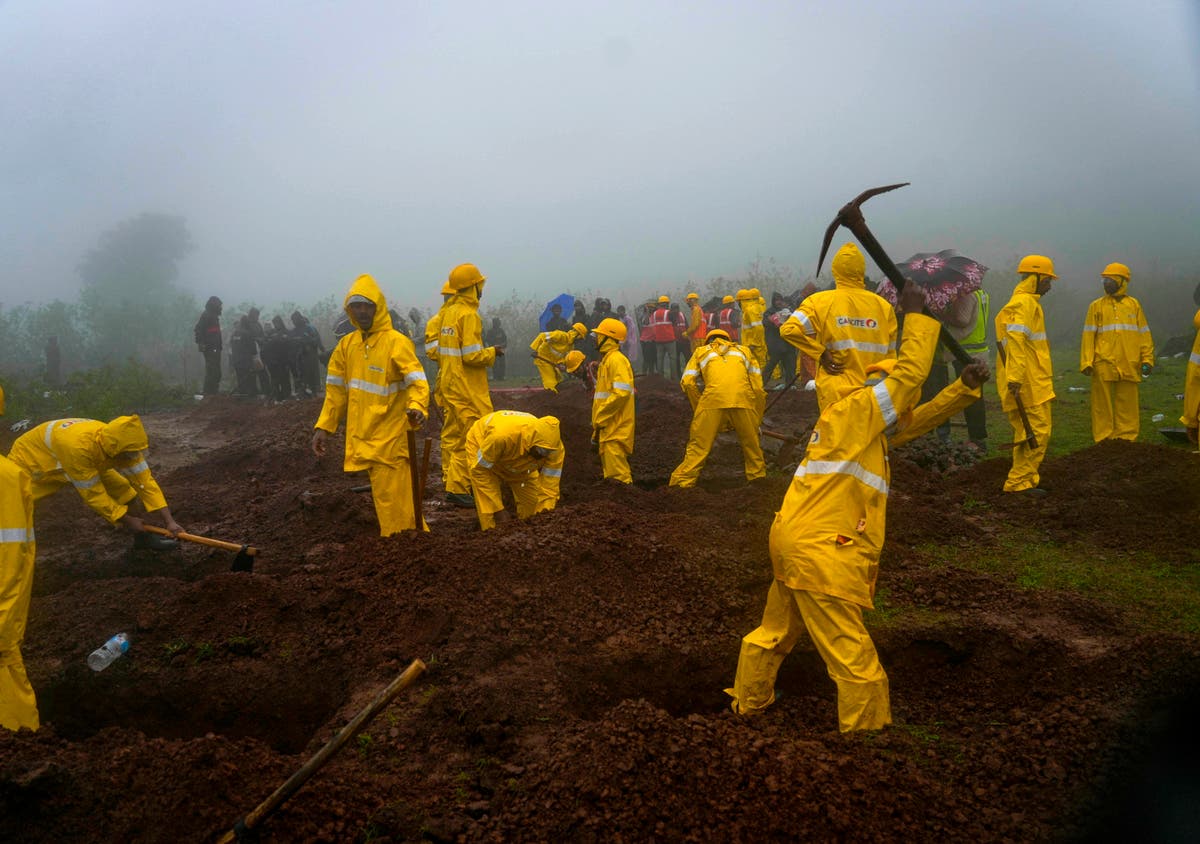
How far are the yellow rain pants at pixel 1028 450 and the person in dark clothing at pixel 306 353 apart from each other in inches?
572

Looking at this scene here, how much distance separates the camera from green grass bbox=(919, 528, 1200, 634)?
4.90 m

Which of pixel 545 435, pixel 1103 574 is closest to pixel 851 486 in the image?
pixel 1103 574

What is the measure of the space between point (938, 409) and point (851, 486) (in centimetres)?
59

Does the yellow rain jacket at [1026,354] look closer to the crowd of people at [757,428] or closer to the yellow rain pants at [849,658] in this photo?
the crowd of people at [757,428]

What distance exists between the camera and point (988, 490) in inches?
313

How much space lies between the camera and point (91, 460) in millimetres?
6078

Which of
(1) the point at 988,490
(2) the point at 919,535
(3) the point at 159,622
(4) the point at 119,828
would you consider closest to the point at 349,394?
(3) the point at 159,622

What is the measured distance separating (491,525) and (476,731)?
311 cm

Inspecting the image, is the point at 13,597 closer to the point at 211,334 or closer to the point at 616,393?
the point at 616,393

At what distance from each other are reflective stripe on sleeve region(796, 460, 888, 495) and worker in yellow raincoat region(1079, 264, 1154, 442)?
21.1 ft

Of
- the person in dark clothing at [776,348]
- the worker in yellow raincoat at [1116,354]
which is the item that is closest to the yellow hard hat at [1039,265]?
the worker in yellow raincoat at [1116,354]

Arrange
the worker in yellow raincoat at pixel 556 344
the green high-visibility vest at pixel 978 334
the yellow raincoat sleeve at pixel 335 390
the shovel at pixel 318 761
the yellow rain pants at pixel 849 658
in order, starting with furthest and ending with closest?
1. the worker in yellow raincoat at pixel 556 344
2. the green high-visibility vest at pixel 978 334
3. the yellow raincoat sleeve at pixel 335 390
4. the yellow rain pants at pixel 849 658
5. the shovel at pixel 318 761

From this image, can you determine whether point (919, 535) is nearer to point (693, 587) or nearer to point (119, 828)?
point (693, 587)

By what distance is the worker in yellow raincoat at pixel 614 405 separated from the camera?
27.7ft
